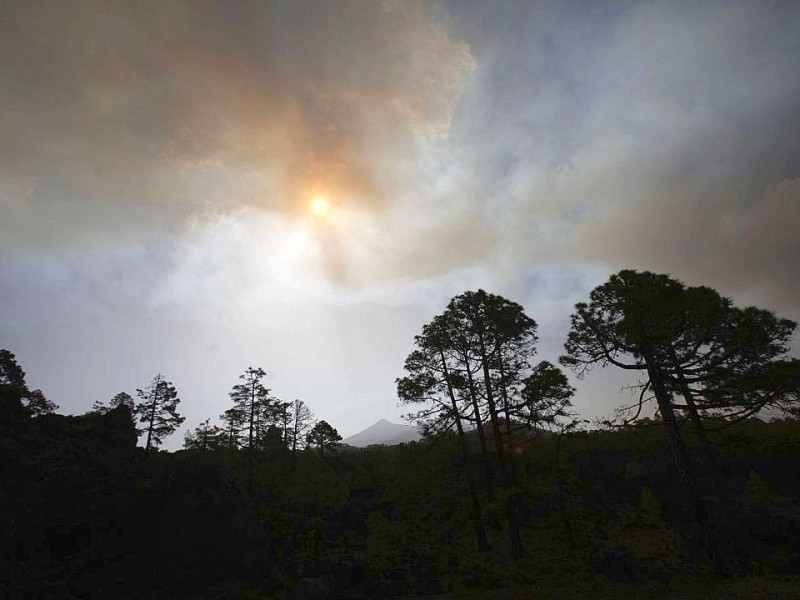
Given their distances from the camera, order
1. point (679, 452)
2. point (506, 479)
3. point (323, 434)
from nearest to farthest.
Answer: point (679, 452) → point (506, 479) → point (323, 434)

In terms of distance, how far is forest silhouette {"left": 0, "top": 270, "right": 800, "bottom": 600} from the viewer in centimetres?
1359

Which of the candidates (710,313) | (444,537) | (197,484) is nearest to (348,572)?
(444,537)

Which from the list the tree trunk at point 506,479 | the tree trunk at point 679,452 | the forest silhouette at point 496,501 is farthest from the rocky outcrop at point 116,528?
the tree trunk at point 679,452

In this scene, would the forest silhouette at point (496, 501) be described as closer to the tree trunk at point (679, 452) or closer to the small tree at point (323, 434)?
the tree trunk at point (679, 452)

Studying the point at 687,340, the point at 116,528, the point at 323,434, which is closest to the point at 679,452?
the point at 687,340

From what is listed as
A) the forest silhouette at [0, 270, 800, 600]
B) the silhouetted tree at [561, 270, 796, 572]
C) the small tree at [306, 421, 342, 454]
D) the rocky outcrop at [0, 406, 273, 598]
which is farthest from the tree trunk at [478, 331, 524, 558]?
the small tree at [306, 421, 342, 454]

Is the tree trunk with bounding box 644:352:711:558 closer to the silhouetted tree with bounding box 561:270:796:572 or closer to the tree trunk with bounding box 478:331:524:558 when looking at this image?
the silhouetted tree with bounding box 561:270:796:572

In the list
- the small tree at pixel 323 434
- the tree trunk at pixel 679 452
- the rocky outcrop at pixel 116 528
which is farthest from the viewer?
the small tree at pixel 323 434

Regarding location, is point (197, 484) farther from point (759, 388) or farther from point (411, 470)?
point (759, 388)

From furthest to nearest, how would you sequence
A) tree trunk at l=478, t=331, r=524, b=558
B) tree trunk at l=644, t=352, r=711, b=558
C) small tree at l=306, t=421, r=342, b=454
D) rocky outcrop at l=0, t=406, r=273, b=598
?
1. small tree at l=306, t=421, r=342, b=454
2. tree trunk at l=478, t=331, r=524, b=558
3. rocky outcrop at l=0, t=406, r=273, b=598
4. tree trunk at l=644, t=352, r=711, b=558

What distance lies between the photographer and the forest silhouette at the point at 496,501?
13.6 meters

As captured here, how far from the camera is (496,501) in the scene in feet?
53.3

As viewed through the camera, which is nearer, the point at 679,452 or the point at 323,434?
the point at 679,452

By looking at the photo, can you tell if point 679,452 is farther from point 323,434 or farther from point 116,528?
point 323,434
